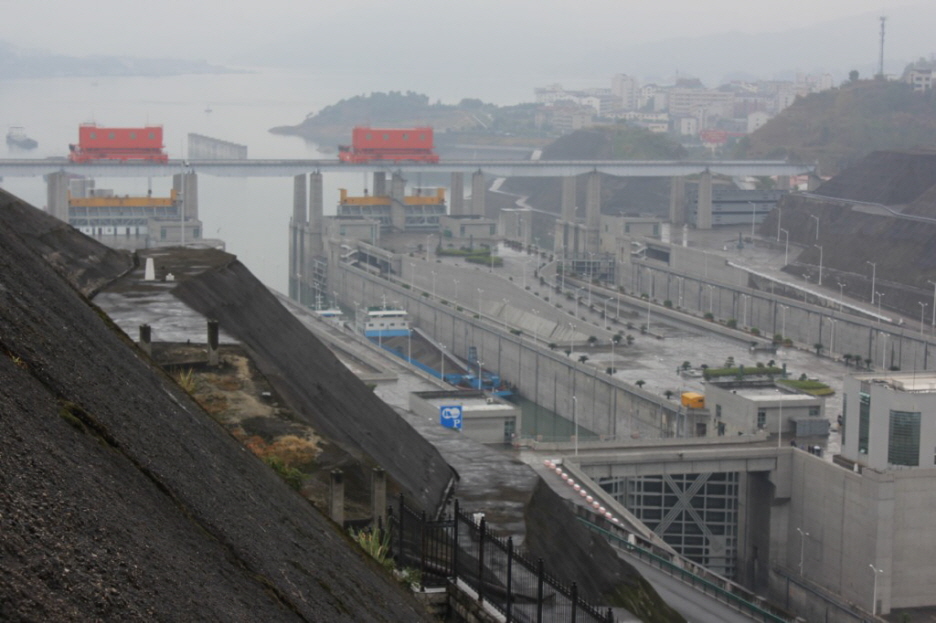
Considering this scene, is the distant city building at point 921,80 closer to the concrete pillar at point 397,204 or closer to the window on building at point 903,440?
the concrete pillar at point 397,204

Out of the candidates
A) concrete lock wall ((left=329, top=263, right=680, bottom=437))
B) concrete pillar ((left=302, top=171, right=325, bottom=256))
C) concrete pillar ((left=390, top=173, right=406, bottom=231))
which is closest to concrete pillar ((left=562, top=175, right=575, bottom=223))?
concrete pillar ((left=390, top=173, right=406, bottom=231))

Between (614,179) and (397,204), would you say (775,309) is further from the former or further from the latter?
(614,179)

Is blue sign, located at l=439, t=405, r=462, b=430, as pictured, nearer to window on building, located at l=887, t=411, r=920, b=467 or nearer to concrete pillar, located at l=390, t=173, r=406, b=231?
window on building, located at l=887, t=411, r=920, b=467

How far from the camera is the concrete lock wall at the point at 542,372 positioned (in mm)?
52469

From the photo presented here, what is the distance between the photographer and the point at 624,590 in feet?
68.9

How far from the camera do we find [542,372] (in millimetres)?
61062

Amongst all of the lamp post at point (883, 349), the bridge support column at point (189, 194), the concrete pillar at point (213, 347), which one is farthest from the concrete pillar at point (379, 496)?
the bridge support column at point (189, 194)

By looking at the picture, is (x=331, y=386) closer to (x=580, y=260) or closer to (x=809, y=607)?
(x=809, y=607)

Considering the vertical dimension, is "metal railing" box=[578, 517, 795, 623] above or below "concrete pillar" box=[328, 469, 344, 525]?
below

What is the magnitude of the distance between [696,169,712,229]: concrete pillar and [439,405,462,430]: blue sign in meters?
57.1

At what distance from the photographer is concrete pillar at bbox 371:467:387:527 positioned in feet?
51.2

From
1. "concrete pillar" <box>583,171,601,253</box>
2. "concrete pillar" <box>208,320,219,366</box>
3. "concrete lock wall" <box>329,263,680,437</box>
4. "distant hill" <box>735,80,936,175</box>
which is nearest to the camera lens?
"concrete pillar" <box>208,320,219,366</box>

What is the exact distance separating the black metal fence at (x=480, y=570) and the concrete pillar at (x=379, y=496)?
0.11m

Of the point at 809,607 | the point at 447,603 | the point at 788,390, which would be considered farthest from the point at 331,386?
the point at 788,390
